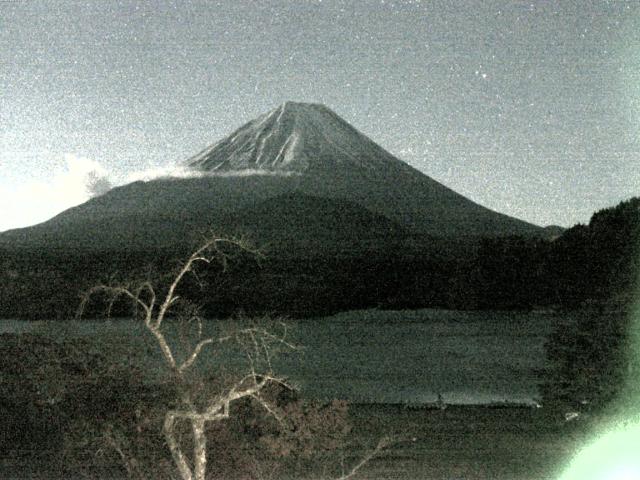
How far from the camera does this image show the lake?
22.5m

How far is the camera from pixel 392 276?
65312 mm

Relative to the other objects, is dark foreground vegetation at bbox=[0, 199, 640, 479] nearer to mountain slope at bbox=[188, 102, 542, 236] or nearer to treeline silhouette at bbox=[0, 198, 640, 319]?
treeline silhouette at bbox=[0, 198, 640, 319]

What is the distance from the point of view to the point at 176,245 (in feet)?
298

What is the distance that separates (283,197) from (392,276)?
173 ft

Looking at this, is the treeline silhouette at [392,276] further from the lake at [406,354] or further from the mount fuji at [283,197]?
the mount fuji at [283,197]

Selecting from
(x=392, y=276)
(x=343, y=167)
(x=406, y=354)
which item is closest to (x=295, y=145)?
(x=343, y=167)

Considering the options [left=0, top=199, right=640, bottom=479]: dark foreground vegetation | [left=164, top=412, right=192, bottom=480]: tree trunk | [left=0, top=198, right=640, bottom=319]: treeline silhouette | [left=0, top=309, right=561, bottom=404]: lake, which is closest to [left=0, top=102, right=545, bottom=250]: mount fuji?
[left=0, top=198, right=640, bottom=319]: treeline silhouette

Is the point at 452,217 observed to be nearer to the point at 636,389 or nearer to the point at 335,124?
the point at 335,124

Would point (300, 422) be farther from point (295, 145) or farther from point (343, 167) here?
point (295, 145)

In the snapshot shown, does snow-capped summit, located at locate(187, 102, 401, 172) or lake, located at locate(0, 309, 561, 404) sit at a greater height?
snow-capped summit, located at locate(187, 102, 401, 172)

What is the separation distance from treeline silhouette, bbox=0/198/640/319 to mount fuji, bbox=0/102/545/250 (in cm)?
984

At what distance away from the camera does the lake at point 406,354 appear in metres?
22.5

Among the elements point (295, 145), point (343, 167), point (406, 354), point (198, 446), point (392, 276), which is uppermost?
point (295, 145)

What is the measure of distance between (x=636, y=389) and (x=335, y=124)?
12969 cm
